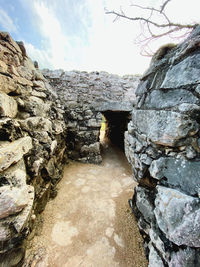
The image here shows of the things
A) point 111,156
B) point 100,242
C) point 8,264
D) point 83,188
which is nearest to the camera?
point 8,264

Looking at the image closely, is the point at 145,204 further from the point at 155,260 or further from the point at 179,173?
the point at 179,173

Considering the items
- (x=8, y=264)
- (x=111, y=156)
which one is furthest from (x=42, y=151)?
(x=111, y=156)

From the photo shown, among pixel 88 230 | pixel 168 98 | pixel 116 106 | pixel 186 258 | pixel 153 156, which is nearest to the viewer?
pixel 186 258

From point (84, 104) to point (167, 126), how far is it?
2.87m

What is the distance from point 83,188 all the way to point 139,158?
5.30 feet

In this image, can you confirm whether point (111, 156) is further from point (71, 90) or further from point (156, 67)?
point (156, 67)

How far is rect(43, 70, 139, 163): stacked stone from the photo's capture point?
3227mm

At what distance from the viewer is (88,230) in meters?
1.42

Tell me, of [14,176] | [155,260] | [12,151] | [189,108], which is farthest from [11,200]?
[189,108]

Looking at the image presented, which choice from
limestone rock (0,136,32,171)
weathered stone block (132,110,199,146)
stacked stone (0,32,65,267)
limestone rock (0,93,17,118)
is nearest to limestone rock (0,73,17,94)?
stacked stone (0,32,65,267)

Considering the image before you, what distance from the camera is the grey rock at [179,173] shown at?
2.14ft

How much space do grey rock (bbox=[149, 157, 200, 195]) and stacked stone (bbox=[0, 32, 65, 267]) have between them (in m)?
1.33

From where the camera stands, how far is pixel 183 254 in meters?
0.63

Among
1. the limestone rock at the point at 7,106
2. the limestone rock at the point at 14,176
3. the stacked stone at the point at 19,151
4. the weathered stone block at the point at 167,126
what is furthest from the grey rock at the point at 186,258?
the limestone rock at the point at 7,106
